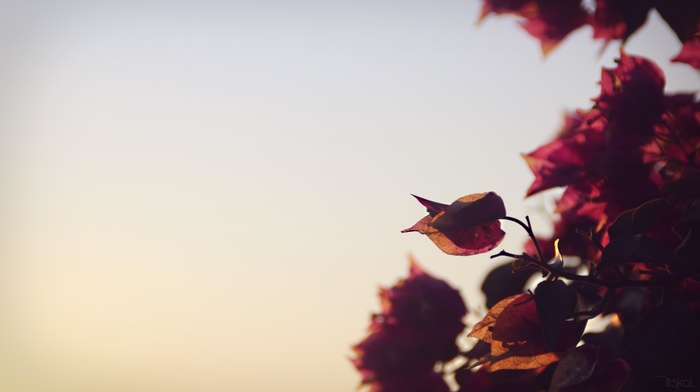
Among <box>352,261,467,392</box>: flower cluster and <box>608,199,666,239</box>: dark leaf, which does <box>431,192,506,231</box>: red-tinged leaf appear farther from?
<box>352,261,467,392</box>: flower cluster

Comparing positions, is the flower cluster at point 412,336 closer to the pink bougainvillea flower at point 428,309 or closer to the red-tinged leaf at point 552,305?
the pink bougainvillea flower at point 428,309

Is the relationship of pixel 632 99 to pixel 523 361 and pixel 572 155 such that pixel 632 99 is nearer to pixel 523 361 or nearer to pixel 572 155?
pixel 572 155

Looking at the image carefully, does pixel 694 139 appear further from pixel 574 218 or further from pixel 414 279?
pixel 414 279

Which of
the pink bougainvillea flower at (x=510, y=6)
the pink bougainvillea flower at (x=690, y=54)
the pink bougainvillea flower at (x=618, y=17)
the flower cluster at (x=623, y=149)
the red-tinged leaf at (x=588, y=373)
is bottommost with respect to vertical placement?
the red-tinged leaf at (x=588, y=373)

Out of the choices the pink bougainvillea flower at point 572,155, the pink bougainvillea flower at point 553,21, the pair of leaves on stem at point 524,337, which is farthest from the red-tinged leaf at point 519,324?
the pink bougainvillea flower at point 553,21

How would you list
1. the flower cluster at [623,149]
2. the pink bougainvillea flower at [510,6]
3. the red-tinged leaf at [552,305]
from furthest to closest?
the pink bougainvillea flower at [510,6] → the flower cluster at [623,149] → the red-tinged leaf at [552,305]

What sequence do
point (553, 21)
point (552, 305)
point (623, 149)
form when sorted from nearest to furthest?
1. point (552, 305)
2. point (623, 149)
3. point (553, 21)

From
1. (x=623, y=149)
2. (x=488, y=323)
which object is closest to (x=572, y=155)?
(x=623, y=149)
